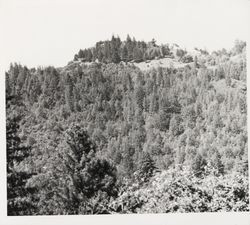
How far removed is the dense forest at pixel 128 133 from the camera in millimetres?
9680

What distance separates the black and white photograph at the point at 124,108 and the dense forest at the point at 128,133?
12mm

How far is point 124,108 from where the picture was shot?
32.1ft

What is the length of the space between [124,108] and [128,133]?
0.31 meters

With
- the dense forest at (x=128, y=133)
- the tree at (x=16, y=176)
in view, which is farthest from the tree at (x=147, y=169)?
the tree at (x=16, y=176)

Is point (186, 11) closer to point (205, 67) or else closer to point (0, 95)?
point (205, 67)

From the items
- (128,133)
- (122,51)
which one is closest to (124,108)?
(128,133)

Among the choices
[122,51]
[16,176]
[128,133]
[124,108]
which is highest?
[122,51]

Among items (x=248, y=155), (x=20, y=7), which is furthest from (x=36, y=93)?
(x=248, y=155)

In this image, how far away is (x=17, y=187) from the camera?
975 cm

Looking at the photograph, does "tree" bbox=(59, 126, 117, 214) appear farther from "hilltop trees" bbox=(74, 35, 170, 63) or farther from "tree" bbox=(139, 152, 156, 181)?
"hilltop trees" bbox=(74, 35, 170, 63)

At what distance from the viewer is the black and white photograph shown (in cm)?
968

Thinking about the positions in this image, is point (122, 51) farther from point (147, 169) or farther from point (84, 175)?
point (84, 175)

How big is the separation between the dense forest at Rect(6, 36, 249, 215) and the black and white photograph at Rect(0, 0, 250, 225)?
0.01 m

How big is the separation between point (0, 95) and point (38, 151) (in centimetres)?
81
